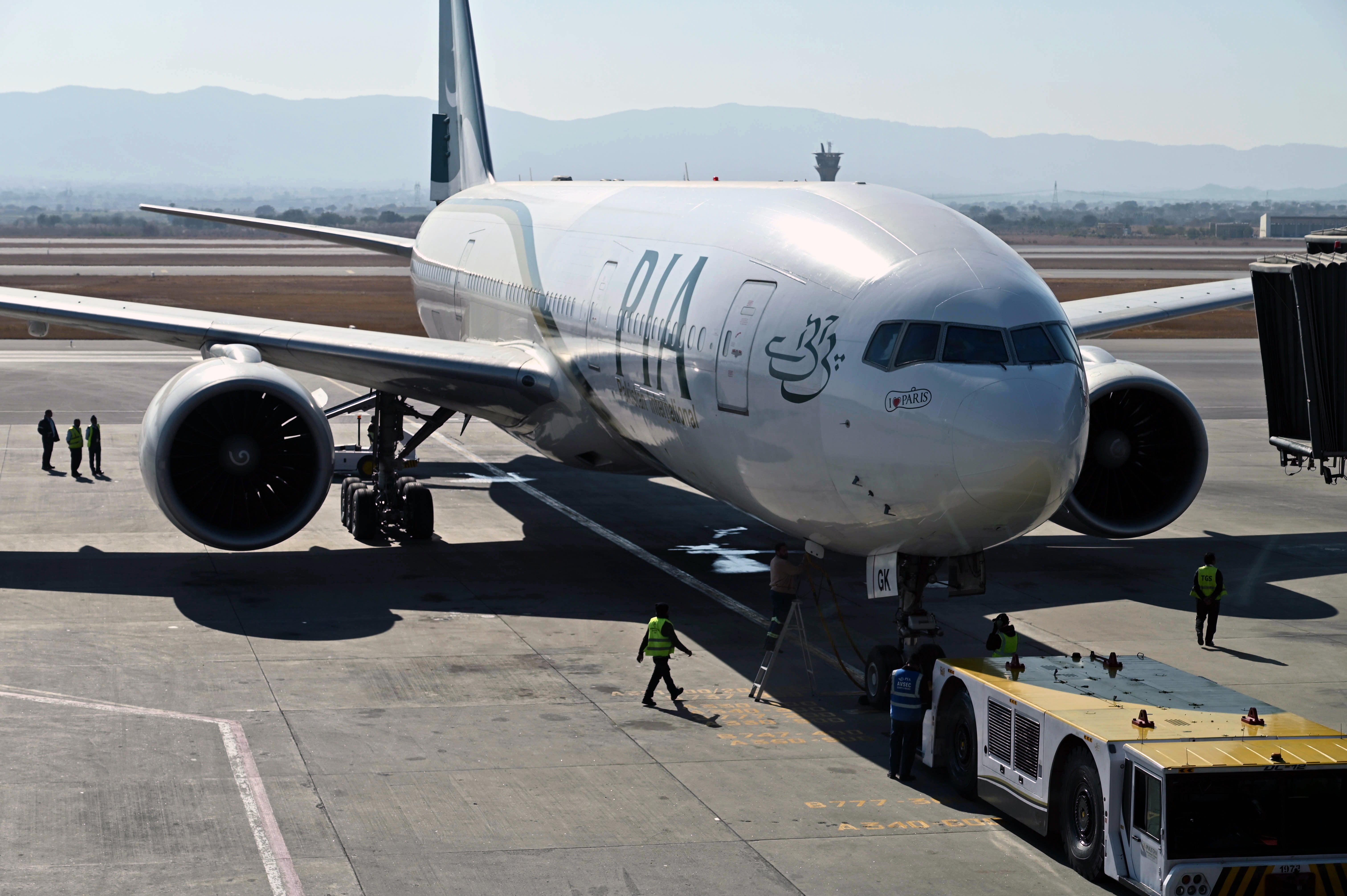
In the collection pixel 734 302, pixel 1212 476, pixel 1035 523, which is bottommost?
pixel 1212 476

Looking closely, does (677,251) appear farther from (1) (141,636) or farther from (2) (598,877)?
(2) (598,877)

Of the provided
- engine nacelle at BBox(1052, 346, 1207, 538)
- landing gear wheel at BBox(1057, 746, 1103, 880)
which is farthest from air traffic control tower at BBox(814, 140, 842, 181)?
landing gear wheel at BBox(1057, 746, 1103, 880)

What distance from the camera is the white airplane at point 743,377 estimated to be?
1412 centimetres

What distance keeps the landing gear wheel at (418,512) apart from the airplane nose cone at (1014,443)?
44.1 feet

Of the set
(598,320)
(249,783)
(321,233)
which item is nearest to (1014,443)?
(249,783)

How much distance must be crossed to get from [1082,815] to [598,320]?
1108 cm

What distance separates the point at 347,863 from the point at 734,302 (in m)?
7.82

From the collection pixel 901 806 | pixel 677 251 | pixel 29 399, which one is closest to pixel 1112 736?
pixel 901 806

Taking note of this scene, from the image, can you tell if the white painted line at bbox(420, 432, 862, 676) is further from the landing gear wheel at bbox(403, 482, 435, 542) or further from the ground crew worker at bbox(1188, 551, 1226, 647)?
the ground crew worker at bbox(1188, 551, 1226, 647)

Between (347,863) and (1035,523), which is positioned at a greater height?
(1035,523)

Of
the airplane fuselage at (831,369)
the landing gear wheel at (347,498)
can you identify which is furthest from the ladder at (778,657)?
the landing gear wheel at (347,498)

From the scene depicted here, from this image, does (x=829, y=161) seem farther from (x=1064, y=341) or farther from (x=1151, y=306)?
(x=1064, y=341)

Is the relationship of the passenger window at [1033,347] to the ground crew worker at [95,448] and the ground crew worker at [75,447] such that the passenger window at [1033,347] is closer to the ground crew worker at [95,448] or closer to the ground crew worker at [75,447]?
the ground crew worker at [95,448]

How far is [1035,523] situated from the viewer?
14.4 m
